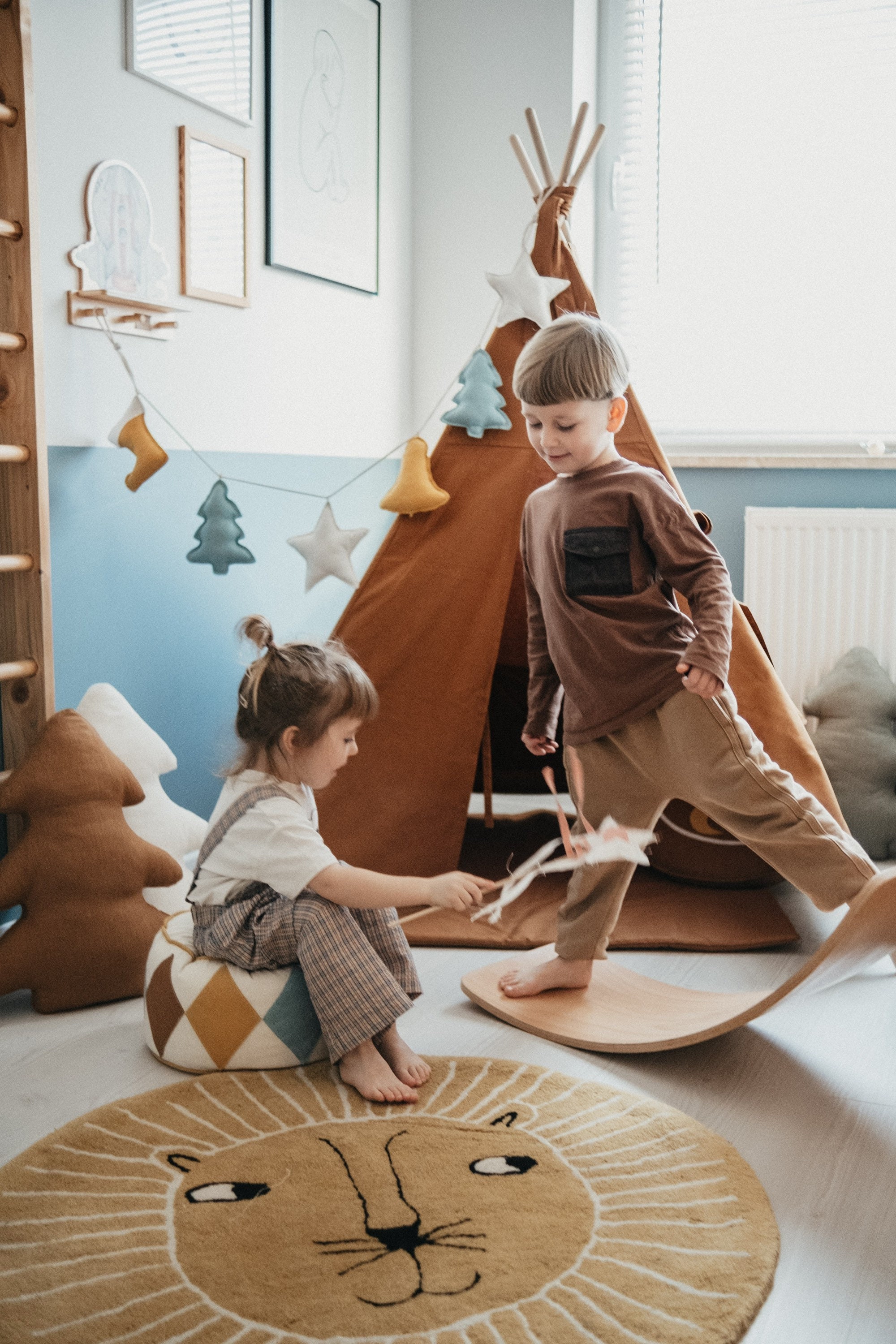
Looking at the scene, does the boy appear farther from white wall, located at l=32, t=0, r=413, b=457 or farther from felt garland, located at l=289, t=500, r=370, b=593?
white wall, located at l=32, t=0, r=413, b=457

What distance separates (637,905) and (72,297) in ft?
5.12

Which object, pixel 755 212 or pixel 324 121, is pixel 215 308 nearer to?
pixel 324 121

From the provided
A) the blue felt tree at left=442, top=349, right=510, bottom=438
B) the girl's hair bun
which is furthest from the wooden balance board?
the blue felt tree at left=442, top=349, right=510, bottom=438

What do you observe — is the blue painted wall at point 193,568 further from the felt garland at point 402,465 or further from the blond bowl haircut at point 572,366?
the blond bowl haircut at point 572,366

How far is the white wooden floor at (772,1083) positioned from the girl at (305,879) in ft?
0.58

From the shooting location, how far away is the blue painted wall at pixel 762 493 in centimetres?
304

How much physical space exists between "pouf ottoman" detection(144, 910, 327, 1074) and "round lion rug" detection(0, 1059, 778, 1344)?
0.15 feet

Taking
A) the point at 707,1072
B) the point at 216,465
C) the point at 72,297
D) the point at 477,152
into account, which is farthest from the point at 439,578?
the point at 477,152

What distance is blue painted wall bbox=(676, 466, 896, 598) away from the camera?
304 cm

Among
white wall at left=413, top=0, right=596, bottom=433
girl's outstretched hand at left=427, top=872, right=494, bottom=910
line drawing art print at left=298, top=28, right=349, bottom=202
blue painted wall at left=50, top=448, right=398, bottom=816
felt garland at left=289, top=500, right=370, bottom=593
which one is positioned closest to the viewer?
girl's outstretched hand at left=427, top=872, right=494, bottom=910

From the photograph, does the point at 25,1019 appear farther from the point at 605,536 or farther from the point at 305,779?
the point at 605,536

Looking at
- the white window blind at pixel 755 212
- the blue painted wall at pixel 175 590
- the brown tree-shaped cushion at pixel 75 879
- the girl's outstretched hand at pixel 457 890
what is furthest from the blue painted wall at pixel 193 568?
the girl's outstretched hand at pixel 457 890

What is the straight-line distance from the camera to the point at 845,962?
1553 mm

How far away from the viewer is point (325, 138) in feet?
9.47
